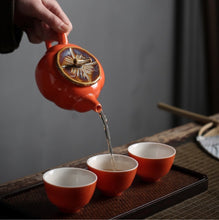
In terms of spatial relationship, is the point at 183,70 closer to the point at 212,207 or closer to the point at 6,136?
the point at 6,136

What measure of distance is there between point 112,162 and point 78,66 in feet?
0.81

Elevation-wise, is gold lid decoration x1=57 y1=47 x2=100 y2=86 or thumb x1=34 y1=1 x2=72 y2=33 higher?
thumb x1=34 y1=1 x2=72 y2=33

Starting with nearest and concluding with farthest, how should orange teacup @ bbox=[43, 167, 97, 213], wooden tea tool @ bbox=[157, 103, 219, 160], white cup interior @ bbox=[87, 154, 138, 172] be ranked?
orange teacup @ bbox=[43, 167, 97, 213] < white cup interior @ bbox=[87, 154, 138, 172] < wooden tea tool @ bbox=[157, 103, 219, 160]

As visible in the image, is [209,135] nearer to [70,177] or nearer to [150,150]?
[150,150]

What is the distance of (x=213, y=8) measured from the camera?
2580mm

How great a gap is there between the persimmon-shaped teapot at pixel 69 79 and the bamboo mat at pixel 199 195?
0.92ft

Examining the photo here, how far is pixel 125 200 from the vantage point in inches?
34.3

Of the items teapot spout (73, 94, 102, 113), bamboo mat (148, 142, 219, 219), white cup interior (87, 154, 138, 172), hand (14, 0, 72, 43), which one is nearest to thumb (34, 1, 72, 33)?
hand (14, 0, 72, 43)

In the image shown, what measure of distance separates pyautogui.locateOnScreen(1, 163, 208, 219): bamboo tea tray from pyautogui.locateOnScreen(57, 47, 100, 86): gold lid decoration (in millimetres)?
263

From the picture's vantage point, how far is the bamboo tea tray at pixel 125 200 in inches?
31.8

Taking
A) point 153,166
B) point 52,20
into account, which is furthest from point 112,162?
point 52,20

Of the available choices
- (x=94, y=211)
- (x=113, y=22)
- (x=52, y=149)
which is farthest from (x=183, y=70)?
(x=94, y=211)

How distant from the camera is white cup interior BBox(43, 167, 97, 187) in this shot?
2.78 feet

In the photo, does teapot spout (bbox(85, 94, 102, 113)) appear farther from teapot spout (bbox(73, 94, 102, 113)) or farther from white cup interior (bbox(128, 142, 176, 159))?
white cup interior (bbox(128, 142, 176, 159))
